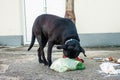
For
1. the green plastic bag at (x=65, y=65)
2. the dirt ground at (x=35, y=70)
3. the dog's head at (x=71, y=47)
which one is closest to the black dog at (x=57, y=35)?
the dog's head at (x=71, y=47)

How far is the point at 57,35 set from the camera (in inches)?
279

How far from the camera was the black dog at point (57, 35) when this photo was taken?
675cm

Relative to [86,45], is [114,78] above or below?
above

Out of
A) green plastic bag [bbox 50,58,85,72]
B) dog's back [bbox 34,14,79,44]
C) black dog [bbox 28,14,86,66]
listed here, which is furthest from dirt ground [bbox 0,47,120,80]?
dog's back [bbox 34,14,79,44]

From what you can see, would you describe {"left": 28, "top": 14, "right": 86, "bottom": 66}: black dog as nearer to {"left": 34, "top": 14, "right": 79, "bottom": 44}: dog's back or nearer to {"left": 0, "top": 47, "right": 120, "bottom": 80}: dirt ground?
{"left": 34, "top": 14, "right": 79, "bottom": 44}: dog's back

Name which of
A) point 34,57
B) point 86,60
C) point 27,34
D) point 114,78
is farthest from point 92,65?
point 27,34

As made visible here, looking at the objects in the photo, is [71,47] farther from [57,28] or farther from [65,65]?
[57,28]

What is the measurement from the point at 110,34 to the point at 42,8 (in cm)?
259

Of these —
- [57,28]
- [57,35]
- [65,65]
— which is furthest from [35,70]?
[57,28]

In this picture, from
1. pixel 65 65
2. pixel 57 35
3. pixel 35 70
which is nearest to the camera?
pixel 65 65

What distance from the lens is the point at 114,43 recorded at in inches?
447

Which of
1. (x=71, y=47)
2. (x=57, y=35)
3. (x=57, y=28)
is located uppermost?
(x=57, y=28)

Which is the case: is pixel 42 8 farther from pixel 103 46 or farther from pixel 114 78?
pixel 114 78

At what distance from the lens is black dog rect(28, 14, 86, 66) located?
6.75 meters
